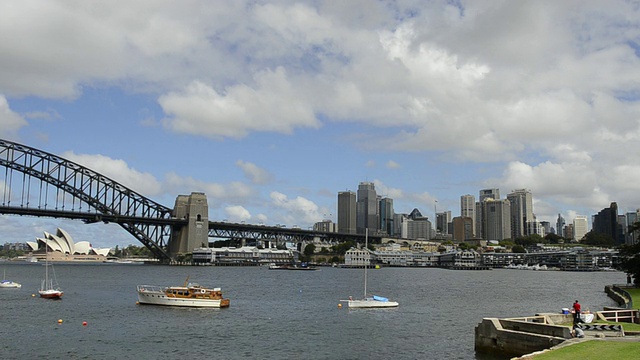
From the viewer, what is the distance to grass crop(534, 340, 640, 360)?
2245 cm

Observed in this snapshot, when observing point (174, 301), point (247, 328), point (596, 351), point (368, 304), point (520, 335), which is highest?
point (596, 351)

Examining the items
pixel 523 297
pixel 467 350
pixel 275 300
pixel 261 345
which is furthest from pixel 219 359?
pixel 523 297

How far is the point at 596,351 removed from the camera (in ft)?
77.5

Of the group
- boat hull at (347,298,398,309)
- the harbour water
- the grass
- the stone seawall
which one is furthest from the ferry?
the grass

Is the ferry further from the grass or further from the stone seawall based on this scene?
the grass

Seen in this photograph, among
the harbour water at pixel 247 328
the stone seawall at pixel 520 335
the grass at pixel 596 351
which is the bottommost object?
the harbour water at pixel 247 328

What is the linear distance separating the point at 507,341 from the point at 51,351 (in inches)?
1093

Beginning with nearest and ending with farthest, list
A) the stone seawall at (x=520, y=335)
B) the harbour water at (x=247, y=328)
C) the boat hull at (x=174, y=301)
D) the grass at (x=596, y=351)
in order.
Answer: the grass at (x=596, y=351) < the stone seawall at (x=520, y=335) < the harbour water at (x=247, y=328) < the boat hull at (x=174, y=301)

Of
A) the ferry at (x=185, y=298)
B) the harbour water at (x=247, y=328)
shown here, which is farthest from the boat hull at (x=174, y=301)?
the harbour water at (x=247, y=328)

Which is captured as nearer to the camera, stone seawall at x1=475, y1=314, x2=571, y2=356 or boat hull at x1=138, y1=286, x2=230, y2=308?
stone seawall at x1=475, y1=314, x2=571, y2=356

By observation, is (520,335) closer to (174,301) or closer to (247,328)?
(247,328)

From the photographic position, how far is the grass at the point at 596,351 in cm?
2245

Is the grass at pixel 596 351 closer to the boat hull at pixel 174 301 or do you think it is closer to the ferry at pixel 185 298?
the boat hull at pixel 174 301

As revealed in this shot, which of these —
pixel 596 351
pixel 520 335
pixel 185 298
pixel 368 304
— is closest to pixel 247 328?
pixel 185 298
